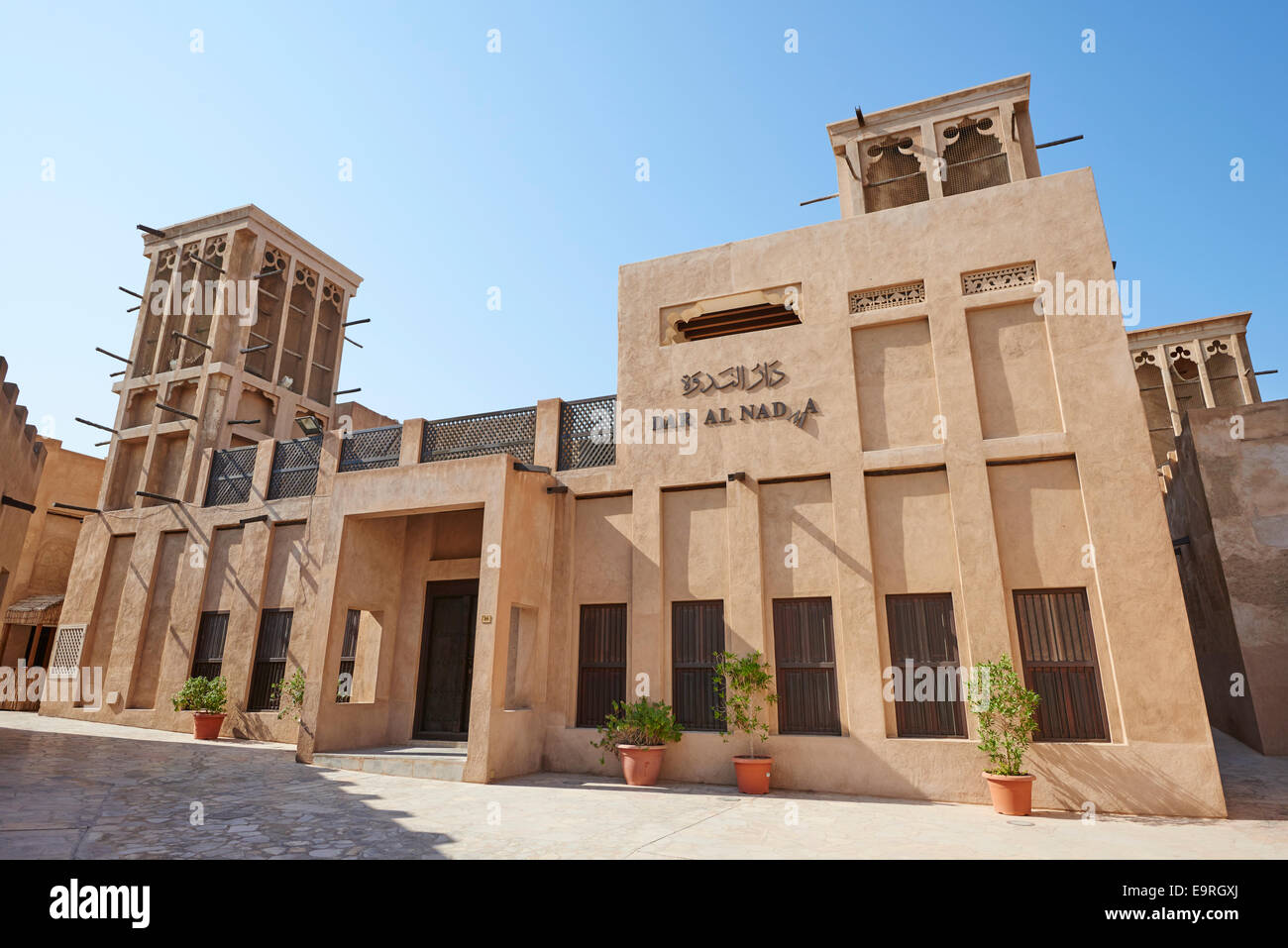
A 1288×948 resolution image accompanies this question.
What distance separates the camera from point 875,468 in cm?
1043

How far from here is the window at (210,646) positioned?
15.4 meters

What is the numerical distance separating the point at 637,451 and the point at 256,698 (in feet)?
33.0

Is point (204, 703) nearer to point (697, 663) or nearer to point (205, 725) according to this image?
point (205, 725)

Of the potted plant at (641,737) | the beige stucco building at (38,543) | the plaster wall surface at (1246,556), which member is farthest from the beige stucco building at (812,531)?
the plaster wall surface at (1246,556)

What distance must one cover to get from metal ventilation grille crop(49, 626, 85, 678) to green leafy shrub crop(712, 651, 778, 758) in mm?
16905

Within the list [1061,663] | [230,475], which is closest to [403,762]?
[1061,663]

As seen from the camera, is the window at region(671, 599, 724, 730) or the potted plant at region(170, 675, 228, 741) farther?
the potted plant at region(170, 675, 228, 741)

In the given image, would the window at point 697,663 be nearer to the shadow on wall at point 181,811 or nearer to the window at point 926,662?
the window at point 926,662

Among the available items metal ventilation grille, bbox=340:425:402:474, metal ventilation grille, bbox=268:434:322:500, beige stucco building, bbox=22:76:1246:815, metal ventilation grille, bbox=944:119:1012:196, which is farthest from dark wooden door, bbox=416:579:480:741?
metal ventilation grille, bbox=944:119:1012:196

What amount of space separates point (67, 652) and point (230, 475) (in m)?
Answer: 6.32

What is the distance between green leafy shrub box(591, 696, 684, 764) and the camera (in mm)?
10102

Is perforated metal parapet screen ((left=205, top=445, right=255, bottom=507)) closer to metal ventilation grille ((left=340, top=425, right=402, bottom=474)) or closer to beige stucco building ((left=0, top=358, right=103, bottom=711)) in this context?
beige stucco building ((left=0, top=358, right=103, bottom=711))

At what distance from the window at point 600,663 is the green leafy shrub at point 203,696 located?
841cm

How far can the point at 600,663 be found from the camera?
37.1 feet
